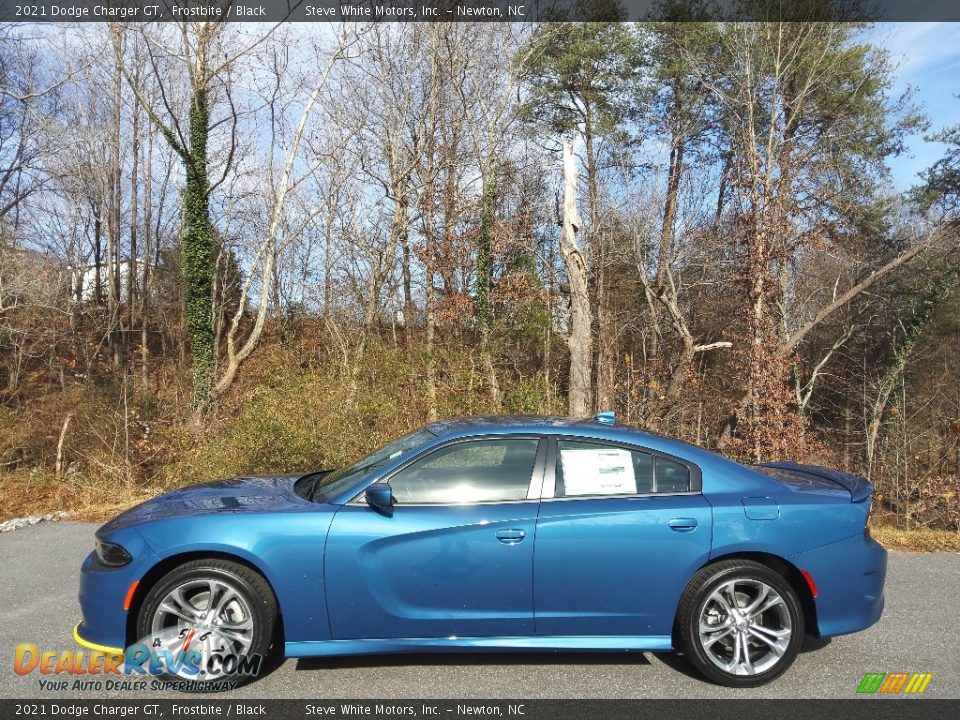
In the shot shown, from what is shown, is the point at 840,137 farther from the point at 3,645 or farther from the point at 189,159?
the point at 3,645

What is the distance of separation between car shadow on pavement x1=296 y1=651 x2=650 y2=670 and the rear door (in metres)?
0.35

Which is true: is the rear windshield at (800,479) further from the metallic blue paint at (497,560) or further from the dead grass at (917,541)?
the dead grass at (917,541)

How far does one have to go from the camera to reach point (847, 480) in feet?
14.1

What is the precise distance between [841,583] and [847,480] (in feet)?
2.46

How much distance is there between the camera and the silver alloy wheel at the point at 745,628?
3.74 metres

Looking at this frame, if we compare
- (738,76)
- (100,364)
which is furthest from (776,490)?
(100,364)

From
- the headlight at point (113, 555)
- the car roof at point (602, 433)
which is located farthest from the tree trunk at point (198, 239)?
the car roof at point (602, 433)

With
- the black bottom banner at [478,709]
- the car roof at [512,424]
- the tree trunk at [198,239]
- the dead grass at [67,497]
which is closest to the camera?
the black bottom banner at [478,709]

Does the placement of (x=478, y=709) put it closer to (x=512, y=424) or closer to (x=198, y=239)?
(x=512, y=424)

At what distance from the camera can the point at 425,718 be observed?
3.30 meters

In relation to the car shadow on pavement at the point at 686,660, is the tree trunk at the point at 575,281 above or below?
above

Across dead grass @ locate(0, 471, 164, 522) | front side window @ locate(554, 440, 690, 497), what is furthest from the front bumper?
dead grass @ locate(0, 471, 164, 522)

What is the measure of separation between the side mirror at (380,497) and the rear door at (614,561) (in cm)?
81

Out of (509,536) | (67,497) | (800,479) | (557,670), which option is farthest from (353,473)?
(67,497)
